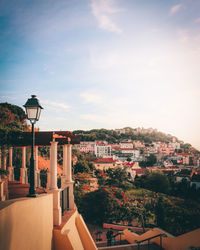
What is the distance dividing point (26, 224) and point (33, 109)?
93.4 inches

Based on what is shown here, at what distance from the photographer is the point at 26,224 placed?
333cm

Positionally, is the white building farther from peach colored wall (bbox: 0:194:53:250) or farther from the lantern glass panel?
the lantern glass panel

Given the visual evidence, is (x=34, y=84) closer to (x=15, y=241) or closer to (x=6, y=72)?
(x=6, y=72)

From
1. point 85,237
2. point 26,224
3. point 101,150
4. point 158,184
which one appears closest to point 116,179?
point 158,184

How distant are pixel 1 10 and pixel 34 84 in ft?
15.0

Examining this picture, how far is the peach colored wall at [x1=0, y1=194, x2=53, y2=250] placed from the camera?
108 inches

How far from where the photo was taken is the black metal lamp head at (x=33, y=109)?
445 centimetres

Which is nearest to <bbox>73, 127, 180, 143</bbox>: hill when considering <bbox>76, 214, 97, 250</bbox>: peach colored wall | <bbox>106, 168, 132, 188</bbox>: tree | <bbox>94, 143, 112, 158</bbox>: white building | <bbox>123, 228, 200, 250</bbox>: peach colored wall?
<bbox>94, 143, 112, 158</bbox>: white building

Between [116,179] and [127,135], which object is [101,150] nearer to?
[127,135]

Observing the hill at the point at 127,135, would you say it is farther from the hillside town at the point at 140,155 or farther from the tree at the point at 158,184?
the tree at the point at 158,184

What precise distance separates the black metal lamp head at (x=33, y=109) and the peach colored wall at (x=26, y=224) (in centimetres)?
179

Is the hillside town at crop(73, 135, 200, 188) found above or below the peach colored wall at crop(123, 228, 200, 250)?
below

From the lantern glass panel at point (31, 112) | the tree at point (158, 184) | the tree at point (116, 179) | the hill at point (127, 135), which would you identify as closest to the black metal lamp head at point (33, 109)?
the lantern glass panel at point (31, 112)

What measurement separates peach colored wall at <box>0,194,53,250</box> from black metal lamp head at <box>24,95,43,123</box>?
1.79m
